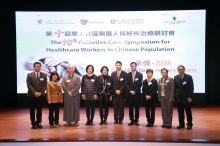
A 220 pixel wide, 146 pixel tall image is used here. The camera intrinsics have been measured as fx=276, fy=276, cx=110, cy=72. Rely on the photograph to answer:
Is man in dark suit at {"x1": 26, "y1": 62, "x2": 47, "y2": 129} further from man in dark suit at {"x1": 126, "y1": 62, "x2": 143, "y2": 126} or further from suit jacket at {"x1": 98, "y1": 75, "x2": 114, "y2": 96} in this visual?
man in dark suit at {"x1": 126, "y1": 62, "x2": 143, "y2": 126}

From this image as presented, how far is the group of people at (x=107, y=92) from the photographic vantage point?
18.1 feet

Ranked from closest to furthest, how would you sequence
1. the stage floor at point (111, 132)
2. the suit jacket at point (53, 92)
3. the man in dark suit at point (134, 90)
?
the stage floor at point (111, 132)
the suit jacket at point (53, 92)
the man in dark suit at point (134, 90)

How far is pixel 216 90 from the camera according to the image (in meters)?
9.00

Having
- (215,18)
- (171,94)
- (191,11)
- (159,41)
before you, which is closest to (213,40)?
(215,18)

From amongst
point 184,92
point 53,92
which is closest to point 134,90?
point 184,92

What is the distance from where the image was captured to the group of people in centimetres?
553

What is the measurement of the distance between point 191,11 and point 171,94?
3709mm

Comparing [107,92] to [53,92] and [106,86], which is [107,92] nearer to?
[106,86]

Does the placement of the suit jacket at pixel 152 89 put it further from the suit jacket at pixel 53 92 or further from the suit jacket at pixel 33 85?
the suit jacket at pixel 33 85

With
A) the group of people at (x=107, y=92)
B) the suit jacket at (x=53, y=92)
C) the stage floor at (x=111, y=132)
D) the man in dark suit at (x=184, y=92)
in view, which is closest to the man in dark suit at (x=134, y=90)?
the group of people at (x=107, y=92)

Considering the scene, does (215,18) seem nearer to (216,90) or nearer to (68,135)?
(216,90)

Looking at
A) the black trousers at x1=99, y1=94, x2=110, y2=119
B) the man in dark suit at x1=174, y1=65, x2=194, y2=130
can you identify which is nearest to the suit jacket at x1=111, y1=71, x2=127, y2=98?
the black trousers at x1=99, y1=94, x2=110, y2=119

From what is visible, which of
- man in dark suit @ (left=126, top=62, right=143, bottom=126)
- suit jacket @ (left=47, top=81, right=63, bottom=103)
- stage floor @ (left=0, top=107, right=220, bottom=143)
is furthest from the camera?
man in dark suit @ (left=126, top=62, right=143, bottom=126)

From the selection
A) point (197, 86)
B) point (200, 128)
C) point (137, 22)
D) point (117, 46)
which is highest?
point (137, 22)
